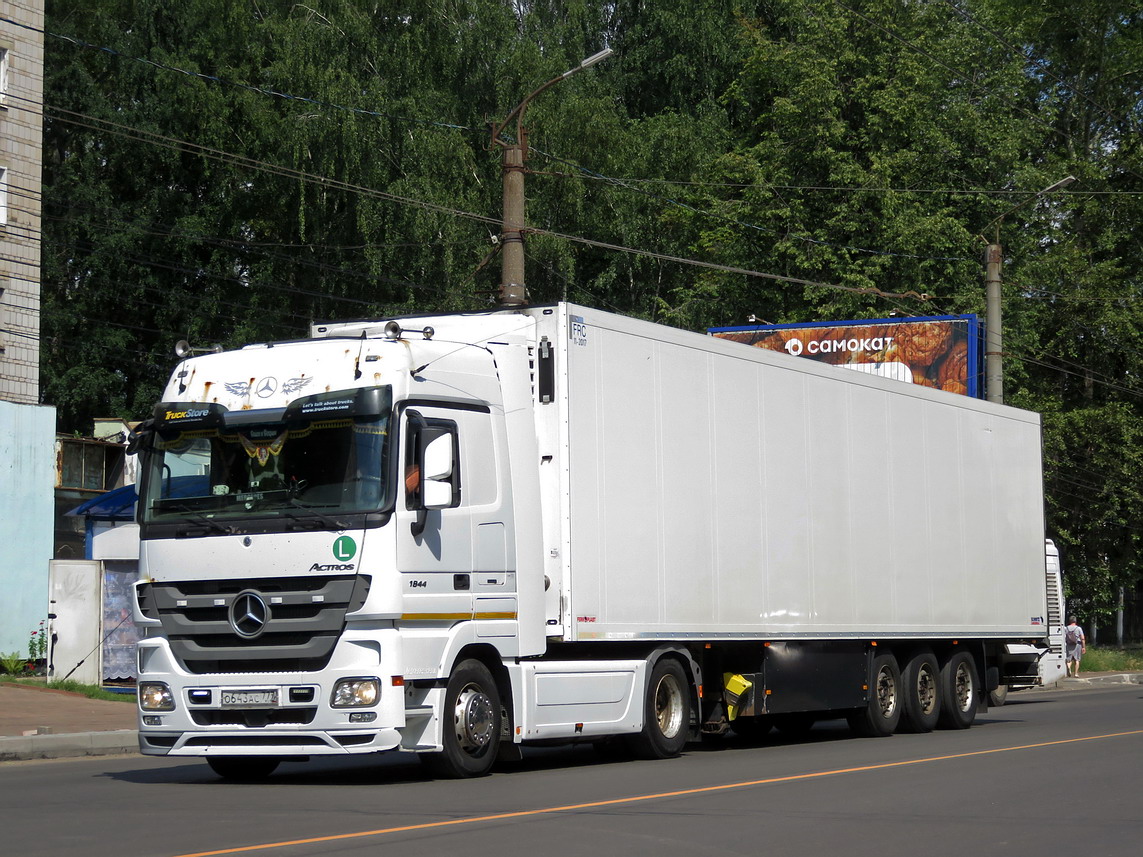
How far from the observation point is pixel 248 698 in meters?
11.8

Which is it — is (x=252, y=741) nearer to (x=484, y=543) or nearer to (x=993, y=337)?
(x=484, y=543)

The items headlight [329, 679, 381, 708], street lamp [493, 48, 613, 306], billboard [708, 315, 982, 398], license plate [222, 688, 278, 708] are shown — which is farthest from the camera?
billboard [708, 315, 982, 398]

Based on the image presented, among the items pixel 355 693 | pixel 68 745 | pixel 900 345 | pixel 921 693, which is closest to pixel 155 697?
pixel 355 693

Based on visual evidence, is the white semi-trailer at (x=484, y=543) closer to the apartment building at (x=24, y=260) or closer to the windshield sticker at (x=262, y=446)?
the windshield sticker at (x=262, y=446)

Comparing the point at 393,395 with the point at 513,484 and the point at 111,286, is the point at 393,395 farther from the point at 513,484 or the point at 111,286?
the point at 111,286

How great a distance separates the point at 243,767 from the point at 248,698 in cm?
178

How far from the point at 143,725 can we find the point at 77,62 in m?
39.9

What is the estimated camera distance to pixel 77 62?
4819cm

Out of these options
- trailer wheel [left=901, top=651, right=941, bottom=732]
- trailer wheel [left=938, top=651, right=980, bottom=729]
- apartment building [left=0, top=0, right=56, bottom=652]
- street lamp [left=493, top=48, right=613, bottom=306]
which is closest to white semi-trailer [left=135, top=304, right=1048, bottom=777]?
trailer wheel [left=901, top=651, right=941, bottom=732]

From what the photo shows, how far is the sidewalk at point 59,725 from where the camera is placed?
16.1 meters

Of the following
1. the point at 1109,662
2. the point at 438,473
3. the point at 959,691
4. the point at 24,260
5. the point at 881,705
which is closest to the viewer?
the point at 438,473

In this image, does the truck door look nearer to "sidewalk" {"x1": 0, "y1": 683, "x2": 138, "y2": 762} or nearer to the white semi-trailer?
the white semi-trailer

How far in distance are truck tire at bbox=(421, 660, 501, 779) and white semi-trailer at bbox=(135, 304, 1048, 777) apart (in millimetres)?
21

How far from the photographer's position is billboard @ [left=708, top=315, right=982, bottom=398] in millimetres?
33625
